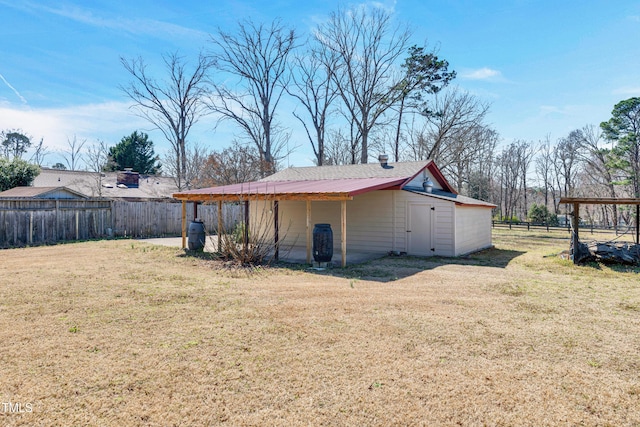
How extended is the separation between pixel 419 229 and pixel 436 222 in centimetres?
58

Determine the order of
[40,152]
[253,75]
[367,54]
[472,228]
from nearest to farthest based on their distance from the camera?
[472,228], [367,54], [253,75], [40,152]

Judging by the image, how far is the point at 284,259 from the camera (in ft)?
33.6

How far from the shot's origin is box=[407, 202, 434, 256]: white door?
11.3m

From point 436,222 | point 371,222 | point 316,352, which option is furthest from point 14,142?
point 316,352

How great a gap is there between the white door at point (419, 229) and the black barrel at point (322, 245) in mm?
3747

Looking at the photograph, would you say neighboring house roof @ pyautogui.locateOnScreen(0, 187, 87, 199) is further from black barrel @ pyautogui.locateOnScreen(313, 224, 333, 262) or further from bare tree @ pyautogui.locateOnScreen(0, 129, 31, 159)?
bare tree @ pyautogui.locateOnScreen(0, 129, 31, 159)

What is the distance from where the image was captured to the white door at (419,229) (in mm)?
11258

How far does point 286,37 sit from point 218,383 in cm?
2511

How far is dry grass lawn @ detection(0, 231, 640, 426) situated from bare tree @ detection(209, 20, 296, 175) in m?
18.7

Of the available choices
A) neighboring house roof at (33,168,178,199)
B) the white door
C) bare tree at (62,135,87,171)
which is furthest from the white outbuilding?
bare tree at (62,135,87,171)

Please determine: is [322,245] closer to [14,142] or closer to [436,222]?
[436,222]

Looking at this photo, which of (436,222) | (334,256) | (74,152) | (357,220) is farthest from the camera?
(74,152)

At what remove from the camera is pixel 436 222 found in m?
11.2

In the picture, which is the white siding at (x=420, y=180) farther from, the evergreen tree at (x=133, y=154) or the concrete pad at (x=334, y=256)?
the evergreen tree at (x=133, y=154)
